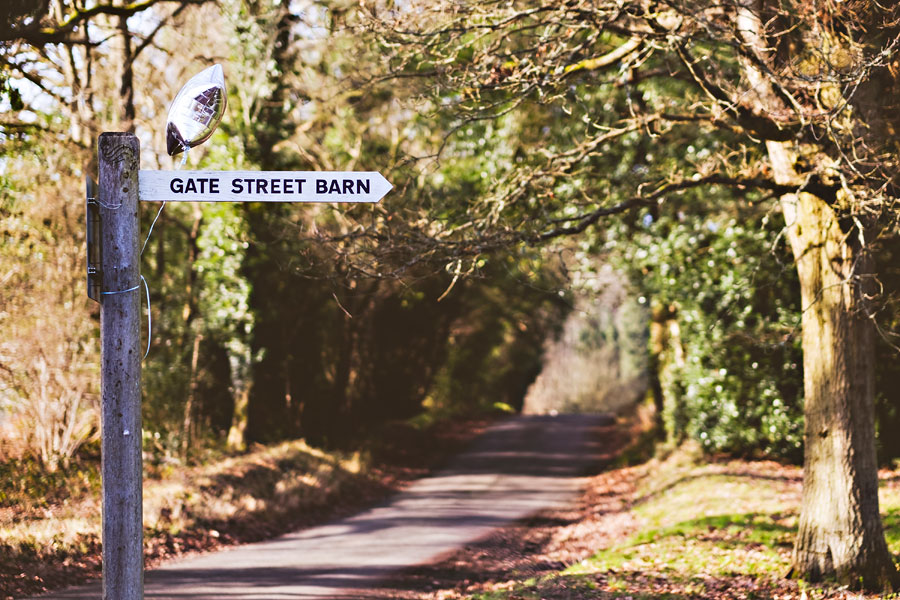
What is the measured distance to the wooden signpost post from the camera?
4.39 metres

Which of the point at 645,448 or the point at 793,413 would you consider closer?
the point at 793,413

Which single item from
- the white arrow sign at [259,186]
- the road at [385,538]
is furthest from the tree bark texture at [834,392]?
the road at [385,538]

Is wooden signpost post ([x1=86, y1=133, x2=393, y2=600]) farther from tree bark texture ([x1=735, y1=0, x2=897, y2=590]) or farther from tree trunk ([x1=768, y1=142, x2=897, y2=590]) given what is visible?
tree trunk ([x1=768, y1=142, x2=897, y2=590])

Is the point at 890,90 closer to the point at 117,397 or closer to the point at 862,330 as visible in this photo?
the point at 862,330

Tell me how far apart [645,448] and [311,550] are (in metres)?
12.3

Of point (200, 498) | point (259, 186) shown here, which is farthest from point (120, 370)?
point (200, 498)

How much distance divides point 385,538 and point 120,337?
782 cm

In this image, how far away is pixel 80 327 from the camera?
11719 millimetres

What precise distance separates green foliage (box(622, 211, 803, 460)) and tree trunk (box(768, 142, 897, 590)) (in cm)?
633

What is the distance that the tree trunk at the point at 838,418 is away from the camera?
291 inches

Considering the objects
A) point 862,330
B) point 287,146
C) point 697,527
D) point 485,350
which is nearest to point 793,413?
point 697,527

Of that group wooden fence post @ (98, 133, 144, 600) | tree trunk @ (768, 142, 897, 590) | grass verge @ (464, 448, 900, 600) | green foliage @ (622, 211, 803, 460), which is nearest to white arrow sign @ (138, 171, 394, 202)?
wooden fence post @ (98, 133, 144, 600)

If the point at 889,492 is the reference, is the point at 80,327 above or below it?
above

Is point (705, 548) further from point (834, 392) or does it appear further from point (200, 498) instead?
point (200, 498)
